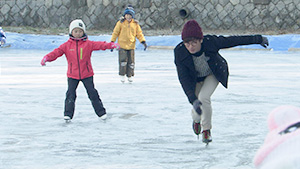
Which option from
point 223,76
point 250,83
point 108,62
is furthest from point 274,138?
point 108,62

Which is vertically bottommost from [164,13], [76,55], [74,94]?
[164,13]

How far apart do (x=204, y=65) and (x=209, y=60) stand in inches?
2.7

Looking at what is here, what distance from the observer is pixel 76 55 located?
223 inches

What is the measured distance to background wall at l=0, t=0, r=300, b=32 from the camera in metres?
19.5

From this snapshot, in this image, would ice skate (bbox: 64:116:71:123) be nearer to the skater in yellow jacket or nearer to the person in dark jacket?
the person in dark jacket

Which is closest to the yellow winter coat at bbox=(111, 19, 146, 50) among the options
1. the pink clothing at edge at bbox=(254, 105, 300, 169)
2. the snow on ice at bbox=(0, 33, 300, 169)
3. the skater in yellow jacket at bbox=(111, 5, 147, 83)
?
the skater in yellow jacket at bbox=(111, 5, 147, 83)

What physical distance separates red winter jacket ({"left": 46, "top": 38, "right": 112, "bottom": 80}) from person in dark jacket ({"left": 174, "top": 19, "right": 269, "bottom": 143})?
5.29ft

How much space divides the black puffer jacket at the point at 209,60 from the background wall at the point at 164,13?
15.3 meters

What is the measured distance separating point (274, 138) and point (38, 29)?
2137 centimetres

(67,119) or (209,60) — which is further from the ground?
(209,60)

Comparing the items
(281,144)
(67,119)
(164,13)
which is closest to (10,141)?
(67,119)

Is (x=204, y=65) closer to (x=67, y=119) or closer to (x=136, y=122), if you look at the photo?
(x=136, y=122)

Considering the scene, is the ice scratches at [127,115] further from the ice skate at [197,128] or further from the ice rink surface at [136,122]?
the ice skate at [197,128]

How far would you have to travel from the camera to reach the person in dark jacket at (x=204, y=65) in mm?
4203
